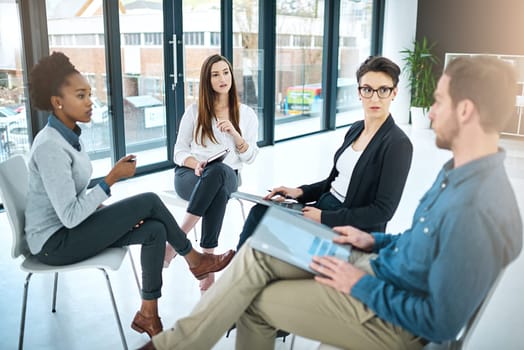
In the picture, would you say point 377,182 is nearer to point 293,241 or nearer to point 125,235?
point 293,241

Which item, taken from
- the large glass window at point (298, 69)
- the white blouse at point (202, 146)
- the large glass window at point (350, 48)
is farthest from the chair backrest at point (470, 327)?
the large glass window at point (350, 48)

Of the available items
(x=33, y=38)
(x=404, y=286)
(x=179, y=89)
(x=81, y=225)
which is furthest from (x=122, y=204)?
(x=179, y=89)

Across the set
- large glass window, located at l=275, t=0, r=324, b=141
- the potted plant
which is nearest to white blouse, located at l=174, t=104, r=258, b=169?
large glass window, located at l=275, t=0, r=324, b=141

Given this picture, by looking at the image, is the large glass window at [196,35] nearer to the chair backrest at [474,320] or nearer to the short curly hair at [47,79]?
the short curly hair at [47,79]

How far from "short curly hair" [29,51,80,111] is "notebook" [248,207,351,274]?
1.06m

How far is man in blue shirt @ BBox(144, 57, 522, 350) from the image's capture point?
121cm

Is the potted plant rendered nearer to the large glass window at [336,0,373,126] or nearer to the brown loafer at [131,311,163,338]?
the large glass window at [336,0,373,126]

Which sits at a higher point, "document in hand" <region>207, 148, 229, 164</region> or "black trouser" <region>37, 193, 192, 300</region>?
"document in hand" <region>207, 148, 229, 164</region>

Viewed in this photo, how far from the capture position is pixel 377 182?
6.95 ft

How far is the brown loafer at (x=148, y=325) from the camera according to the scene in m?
2.22

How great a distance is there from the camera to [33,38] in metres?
4.18

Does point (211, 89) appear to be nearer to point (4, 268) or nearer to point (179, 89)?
point (4, 268)

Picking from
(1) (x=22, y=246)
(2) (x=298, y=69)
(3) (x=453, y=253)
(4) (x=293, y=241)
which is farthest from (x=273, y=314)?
(2) (x=298, y=69)

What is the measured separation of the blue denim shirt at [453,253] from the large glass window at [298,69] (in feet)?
19.2
